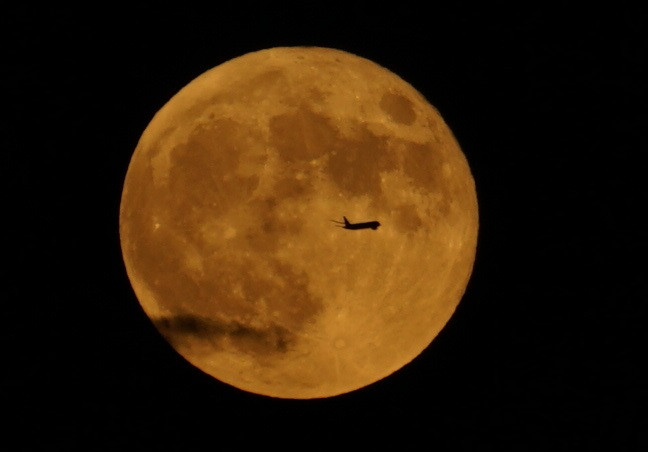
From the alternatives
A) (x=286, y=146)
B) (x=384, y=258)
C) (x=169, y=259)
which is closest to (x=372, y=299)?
(x=384, y=258)

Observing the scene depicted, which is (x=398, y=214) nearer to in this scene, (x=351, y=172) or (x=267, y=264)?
(x=351, y=172)

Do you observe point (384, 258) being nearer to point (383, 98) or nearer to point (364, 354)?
point (364, 354)

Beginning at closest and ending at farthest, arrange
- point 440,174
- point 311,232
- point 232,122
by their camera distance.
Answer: point 311,232 → point 232,122 → point 440,174

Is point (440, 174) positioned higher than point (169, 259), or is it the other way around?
point (440, 174)

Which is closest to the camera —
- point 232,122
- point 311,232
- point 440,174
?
point 311,232

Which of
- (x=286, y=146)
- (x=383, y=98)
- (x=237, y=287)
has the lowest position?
(x=237, y=287)

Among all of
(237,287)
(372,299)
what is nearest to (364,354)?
(372,299)

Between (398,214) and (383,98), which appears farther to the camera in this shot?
(383,98)

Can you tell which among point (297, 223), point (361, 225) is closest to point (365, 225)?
point (361, 225)

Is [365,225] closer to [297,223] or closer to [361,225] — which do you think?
[361,225]
